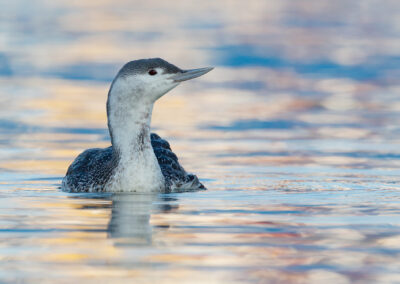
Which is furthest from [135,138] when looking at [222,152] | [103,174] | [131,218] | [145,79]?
[222,152]

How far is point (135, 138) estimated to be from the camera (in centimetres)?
1359

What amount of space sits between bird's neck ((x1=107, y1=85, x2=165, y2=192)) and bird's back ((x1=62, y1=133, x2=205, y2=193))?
13 centimetres

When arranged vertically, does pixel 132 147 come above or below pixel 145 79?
below

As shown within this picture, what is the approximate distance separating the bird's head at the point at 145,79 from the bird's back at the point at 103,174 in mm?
688

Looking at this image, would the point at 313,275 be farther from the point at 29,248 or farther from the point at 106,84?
the point at 106,84

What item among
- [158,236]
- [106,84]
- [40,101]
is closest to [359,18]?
[106,84]

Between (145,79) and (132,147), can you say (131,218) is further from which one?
(145,79)

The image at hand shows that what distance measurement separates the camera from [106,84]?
23484 millimetres

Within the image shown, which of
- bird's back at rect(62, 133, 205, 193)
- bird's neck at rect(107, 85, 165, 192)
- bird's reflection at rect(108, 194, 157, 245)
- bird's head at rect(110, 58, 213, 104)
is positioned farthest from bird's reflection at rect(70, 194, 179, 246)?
bird's head at rect(110, 58, 213, 104)

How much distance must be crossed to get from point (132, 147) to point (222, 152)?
3.07 meters

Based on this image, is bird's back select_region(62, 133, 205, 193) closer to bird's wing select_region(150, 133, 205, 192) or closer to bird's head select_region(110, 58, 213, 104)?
bird's wing select_region(150, 133, 205, 192)

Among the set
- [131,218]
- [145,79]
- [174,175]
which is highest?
[145,79]

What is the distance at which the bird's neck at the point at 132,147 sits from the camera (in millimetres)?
13344

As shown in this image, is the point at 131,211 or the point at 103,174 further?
the point at 103,174
